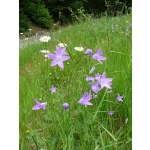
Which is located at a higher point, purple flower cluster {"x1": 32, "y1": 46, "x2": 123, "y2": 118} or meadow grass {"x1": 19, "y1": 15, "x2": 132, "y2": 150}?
purple flower cluster {"x1": 32, "y1": 46, "x2": 123, "y2": 118}

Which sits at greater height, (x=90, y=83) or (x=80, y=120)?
(x=90, y=83)

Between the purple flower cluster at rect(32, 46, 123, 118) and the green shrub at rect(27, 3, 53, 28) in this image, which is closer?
the purple flower cluster at rect(32, 46, 123, 118)

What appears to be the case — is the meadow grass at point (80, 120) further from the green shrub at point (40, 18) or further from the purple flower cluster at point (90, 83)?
the green shrub at point (40, 18)

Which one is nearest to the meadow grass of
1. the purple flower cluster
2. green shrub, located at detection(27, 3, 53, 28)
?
the purple flower cluster

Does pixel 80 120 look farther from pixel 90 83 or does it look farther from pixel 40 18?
pixel 40 18

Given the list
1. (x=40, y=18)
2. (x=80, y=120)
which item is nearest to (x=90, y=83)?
(x=80, y=120)

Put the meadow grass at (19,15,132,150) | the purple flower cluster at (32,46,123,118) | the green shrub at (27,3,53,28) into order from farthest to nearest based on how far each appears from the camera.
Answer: the green shrub at (27,3,53,28), the meadow grass at (19,15,132,150), the purple flower cluster at (32,46,123,118)

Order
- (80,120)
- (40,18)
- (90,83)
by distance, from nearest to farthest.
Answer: (90,83) < (80,120) < (40,18)

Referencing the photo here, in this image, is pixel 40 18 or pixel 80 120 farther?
pixel 40 18

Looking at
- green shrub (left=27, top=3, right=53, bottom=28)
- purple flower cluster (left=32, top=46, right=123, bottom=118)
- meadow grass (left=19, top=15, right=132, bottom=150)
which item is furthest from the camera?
green shrub (left=27, top=3, right=53, bottom=28)

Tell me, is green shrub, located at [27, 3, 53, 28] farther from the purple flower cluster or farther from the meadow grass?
the purple flower cluster
